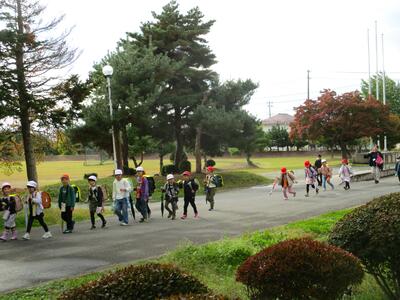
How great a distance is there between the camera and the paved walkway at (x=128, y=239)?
9.42 meters

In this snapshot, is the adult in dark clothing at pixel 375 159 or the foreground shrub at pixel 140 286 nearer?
the foreground shrub at pixel 140 286

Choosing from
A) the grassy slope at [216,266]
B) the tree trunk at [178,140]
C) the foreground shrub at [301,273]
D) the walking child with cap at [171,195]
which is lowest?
the grassy slope at [216,266]

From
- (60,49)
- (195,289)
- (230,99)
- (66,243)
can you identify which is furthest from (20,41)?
(195,289)

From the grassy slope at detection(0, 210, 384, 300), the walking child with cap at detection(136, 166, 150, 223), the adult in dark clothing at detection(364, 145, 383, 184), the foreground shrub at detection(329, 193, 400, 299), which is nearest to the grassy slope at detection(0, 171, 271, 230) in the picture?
the walking child with cap at detection(136, 166, 150, 223)

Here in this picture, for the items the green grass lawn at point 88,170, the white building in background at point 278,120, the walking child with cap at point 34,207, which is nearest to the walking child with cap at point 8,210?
the walking child with cap at point 34,207

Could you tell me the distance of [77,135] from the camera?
1195 inches

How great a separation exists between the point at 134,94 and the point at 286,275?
84.4 ft

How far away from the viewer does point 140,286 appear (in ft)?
11.1

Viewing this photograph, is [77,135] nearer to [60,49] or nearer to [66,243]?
[60,49]

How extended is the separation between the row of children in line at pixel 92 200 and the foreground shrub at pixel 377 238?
9.46m

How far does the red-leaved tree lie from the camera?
48375 mm

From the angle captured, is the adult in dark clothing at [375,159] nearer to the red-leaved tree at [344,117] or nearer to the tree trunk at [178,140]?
the tree trunk at [178,140]

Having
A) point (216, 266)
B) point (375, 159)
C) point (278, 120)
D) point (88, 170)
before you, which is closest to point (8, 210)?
point (216, 266)

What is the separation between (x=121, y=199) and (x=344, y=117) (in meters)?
37.3
